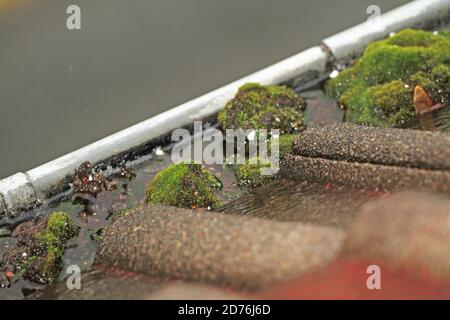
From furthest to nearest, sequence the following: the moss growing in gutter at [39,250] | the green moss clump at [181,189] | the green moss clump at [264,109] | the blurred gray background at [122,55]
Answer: the blurred gray background at [122,55] → the green moss clump at [264,109] → the green moss clump at [181,189] → the moss growing in gutter at [39,250]

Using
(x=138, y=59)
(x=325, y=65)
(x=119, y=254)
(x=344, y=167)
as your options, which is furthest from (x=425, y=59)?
(x=119, y=254)

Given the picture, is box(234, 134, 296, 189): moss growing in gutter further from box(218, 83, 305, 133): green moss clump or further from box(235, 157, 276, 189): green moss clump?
box(218, 83, 305, 133): green moss clump

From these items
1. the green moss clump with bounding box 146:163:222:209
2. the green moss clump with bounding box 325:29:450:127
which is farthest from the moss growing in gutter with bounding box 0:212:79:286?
the green moss clump with bounding box 325:29:450:127

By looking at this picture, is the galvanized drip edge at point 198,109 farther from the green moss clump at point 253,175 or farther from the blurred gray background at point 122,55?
the green moss clump at point 253,175

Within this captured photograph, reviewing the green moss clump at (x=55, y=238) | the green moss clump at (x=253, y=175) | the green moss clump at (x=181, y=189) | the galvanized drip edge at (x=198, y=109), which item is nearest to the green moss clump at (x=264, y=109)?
the galvanized drip edge at (x=198, y=109)

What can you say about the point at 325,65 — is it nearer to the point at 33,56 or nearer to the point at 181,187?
the point at 181,187

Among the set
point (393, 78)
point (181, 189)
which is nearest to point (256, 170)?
point (181, 189)
